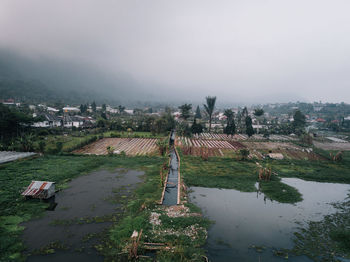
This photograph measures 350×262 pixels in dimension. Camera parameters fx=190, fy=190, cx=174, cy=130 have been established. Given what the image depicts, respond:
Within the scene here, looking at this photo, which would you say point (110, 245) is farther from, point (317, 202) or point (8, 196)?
point (317, 202)

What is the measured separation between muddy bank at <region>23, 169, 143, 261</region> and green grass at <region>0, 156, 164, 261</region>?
68cm

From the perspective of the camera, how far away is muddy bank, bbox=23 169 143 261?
9598mm

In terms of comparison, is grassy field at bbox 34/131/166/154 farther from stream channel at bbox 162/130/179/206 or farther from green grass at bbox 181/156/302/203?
green grass at bbox 181/156/302/203

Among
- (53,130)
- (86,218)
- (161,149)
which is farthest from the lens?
(53,130)

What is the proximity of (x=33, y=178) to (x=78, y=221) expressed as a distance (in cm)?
896

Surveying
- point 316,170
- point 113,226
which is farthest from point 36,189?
point 316,170

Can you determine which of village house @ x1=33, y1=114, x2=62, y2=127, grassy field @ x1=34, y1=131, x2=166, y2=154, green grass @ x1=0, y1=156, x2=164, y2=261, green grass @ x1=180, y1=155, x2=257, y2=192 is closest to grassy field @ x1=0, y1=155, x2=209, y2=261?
green grass @ x1=0, y1=156, x2=164, y2=261

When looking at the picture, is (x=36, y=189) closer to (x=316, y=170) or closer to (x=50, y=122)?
(x=316, y=170)

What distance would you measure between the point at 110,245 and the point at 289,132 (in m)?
56.1

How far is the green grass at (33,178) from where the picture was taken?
10.4m

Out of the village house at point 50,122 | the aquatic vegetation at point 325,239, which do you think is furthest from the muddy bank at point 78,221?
the village house at point 50,122

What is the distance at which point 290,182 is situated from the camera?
19891 mm

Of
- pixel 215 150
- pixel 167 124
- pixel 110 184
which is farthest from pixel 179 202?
pixel 167 124

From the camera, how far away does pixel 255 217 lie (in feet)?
44.7
